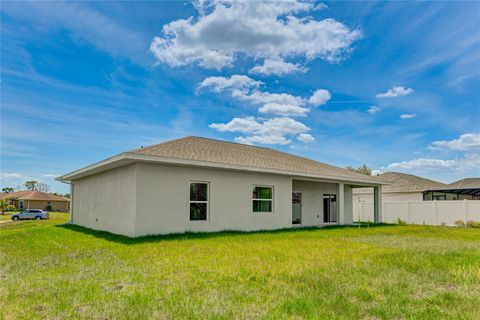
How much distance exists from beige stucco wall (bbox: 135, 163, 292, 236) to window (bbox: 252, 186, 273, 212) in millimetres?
208

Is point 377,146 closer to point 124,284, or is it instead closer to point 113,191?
point 113,191

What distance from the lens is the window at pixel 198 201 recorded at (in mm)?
13312

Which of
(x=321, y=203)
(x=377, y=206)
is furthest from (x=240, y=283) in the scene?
(x=377, y=206)

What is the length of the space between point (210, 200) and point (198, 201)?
51 cm

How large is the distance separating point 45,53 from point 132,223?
25.3 ft

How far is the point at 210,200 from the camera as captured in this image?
13656mm

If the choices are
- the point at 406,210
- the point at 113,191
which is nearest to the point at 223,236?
the point at 113,191

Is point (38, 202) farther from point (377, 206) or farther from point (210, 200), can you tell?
point (377, 206)

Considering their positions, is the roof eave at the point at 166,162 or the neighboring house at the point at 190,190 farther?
the neighboring house at the point at 190,190

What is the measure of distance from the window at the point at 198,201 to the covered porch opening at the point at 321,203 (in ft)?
22.7

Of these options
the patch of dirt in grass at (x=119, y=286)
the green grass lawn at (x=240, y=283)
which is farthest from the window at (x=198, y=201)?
the patch of dirt in grass at (x=119, y=286)

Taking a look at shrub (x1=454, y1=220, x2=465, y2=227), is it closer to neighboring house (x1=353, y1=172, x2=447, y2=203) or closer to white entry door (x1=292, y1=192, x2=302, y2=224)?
neighboring house (x1=353, y1=172, x2=447, y2=203)

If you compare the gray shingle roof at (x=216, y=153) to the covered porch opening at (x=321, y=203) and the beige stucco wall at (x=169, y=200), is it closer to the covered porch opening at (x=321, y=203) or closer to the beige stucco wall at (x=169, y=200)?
the beige stucco wall at (x=169, y=200)

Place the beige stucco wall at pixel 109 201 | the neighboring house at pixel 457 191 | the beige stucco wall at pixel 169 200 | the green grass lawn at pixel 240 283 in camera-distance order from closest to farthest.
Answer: the green grass lawn at pixel 240 283, the beige stucco wall at pixel 169 200, the beige stucco wall at pixel 109 201, the neighboring house at pixel 457 191
